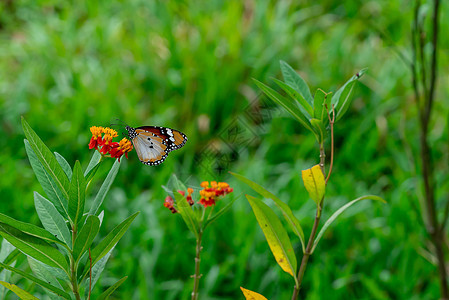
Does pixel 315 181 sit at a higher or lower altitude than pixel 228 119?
lower

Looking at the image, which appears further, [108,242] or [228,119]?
[228,119]

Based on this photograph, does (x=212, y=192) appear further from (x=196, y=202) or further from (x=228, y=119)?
(x=228, y=119)

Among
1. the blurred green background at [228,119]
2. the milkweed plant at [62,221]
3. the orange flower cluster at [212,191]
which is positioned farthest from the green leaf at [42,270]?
the blurred green background at [228,119]

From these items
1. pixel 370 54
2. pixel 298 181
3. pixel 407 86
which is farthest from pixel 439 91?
pixel 298 181

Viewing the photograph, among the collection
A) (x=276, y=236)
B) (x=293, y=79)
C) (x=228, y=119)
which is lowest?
(x=276, y=236)

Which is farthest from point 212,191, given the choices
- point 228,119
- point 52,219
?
point 228,119

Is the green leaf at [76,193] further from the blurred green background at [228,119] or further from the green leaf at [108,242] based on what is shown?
the blurred green background at [228,119]
